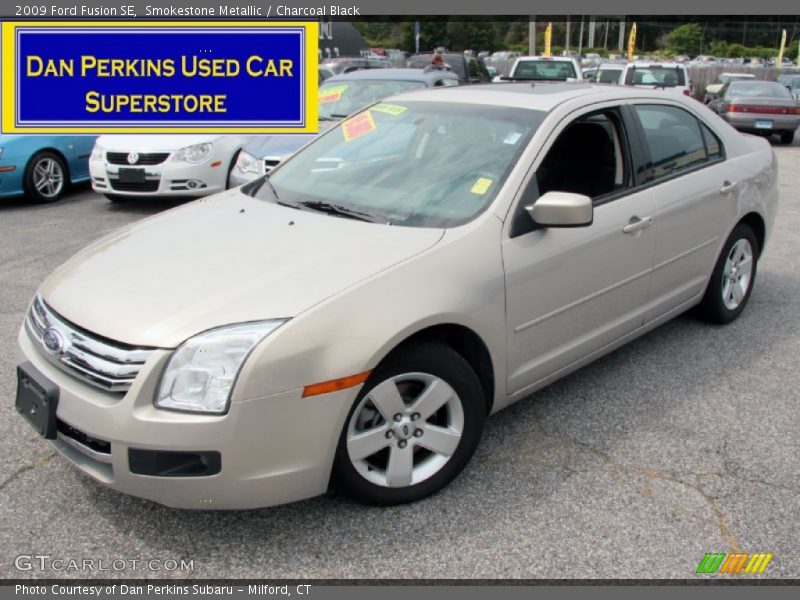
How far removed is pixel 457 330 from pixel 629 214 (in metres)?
1.29

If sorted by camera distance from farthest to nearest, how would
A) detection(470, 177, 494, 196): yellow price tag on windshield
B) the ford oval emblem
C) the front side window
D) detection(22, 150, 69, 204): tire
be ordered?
detection(22, 150, 69, 204): tire → the front side window → detection(470, 177, 494, 196): yellow price tag on windshield → the ford oval emblem

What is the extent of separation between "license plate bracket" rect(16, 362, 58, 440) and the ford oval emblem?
10cm

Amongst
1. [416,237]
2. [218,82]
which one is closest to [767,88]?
[218,82]

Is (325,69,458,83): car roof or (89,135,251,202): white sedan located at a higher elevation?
(325,69,458,83): car roof

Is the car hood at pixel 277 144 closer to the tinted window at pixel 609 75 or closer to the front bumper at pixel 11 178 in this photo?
the front bumper at pixel 11 178

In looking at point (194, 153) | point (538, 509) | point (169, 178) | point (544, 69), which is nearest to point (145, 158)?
point (169, 178)

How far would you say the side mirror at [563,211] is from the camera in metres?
3.14

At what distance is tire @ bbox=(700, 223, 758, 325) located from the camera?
475 cm

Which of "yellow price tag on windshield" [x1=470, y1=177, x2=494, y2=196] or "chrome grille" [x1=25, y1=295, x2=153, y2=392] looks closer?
"chrome grille" [x1=25, y1=295, x2=153, y2=392]

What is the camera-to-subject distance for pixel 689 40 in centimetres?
9812

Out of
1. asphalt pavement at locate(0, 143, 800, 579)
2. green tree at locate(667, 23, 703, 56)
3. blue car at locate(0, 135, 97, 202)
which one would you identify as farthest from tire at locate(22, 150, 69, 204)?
green tree at locate(667, 23, 703, 56)

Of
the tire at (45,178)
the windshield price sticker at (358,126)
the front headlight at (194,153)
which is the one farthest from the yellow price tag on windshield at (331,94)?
the windshield price sticker at (358,126)

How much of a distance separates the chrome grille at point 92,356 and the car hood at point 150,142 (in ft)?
19.5

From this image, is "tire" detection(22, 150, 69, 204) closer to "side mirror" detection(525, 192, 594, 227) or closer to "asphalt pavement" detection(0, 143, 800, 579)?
"asphalt pavement" detection(0, 143, 800, 579)
